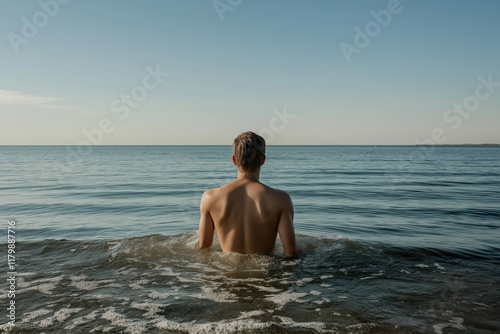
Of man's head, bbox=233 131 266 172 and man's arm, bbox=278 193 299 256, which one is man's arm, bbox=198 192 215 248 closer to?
man's head, bbox=233 131 266 172

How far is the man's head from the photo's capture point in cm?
519

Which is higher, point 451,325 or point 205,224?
point 205,224

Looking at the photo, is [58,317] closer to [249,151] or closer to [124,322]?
[124,322]

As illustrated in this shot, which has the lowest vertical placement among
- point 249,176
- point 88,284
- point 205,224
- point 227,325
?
point 88,284

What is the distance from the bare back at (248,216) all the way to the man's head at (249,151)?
206 mm

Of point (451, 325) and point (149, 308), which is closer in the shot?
point (451, 325)

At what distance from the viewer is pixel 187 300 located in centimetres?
424

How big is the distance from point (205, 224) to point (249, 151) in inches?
47.7

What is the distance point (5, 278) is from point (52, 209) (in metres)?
8.65

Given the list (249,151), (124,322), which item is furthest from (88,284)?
(249,151)

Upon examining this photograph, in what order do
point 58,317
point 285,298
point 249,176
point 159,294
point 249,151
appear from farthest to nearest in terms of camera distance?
point 249,176 < point 249,151 < point 159,294 < point 285,298 < point 58,317

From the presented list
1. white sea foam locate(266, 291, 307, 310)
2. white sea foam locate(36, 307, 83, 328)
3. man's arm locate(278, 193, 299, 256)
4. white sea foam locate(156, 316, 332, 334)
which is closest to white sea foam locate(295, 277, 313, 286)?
white sea foam locate(266, 291, 307, 310)

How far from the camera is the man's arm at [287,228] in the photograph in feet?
17.1

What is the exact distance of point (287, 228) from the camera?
5.37m
